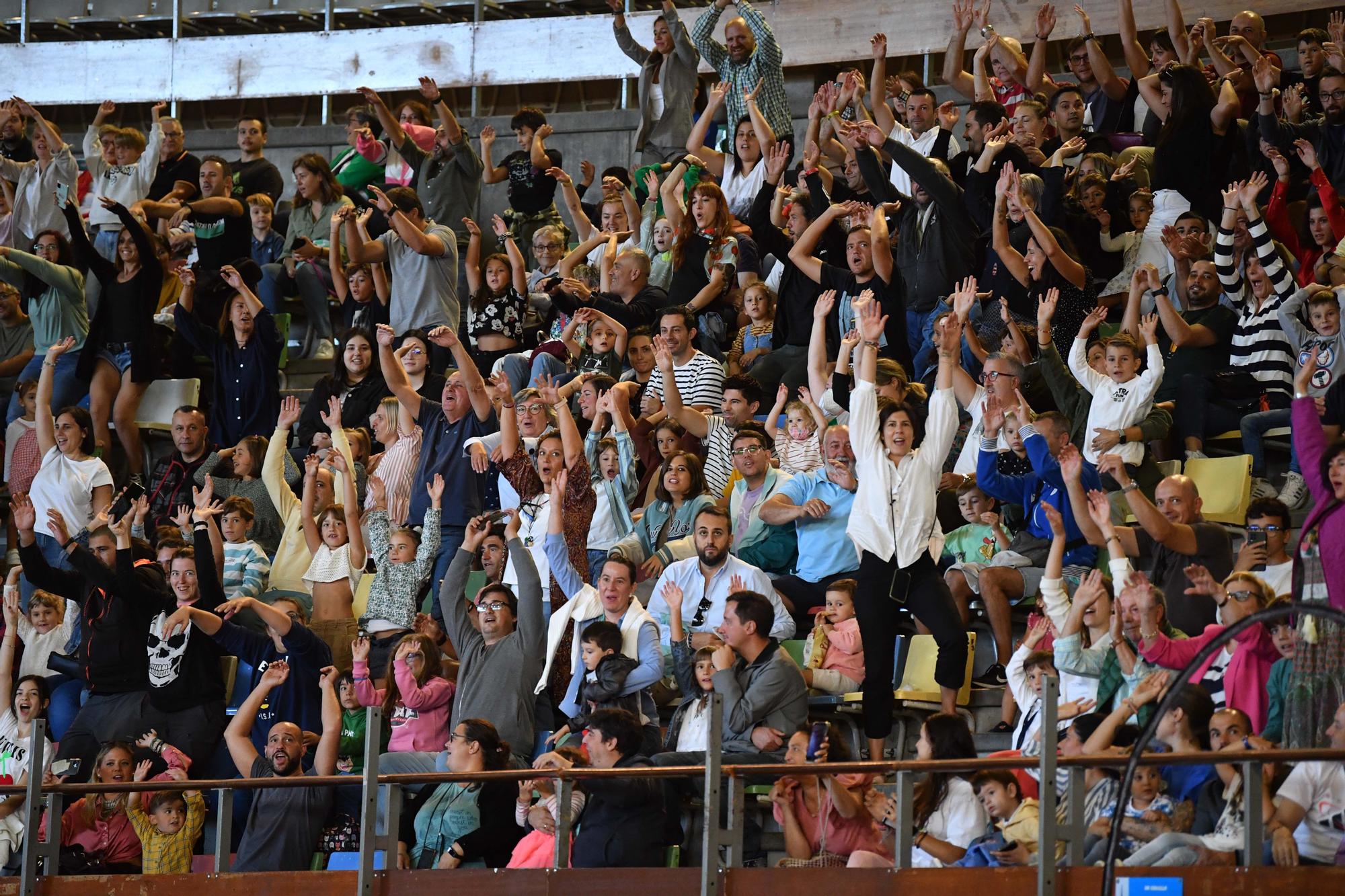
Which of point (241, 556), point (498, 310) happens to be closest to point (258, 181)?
point (498, 310)

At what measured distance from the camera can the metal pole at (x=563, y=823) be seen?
602 centimetres

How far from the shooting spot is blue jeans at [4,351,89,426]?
10336 millimetres

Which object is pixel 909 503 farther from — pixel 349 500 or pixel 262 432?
pixel 262 432

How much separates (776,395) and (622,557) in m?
1.92

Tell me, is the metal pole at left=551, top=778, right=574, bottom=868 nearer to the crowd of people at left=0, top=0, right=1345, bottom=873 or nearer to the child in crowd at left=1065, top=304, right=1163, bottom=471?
the crowd of people at left=0, top=0, right=1345, bottom=873

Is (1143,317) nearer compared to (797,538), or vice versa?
(797,538)

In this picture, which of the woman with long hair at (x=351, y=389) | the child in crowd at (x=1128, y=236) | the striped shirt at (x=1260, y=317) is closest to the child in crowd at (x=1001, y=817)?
the striped shirt at (x=1260, y=317)

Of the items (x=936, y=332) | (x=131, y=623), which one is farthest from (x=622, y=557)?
(x=131, y=623)

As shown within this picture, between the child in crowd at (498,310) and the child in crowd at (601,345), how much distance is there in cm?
65

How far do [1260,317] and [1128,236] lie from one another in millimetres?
1248

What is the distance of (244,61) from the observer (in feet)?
49.0

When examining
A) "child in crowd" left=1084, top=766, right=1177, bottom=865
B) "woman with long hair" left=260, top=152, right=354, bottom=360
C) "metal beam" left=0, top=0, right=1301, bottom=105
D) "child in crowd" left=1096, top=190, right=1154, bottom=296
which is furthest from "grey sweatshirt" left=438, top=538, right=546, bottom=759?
"metal beam" left=0, top=0, right=1301, bottom=105

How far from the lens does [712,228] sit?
10289 mm

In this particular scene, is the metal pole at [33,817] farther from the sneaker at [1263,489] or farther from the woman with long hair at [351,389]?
the sneaker at [1263,489]
